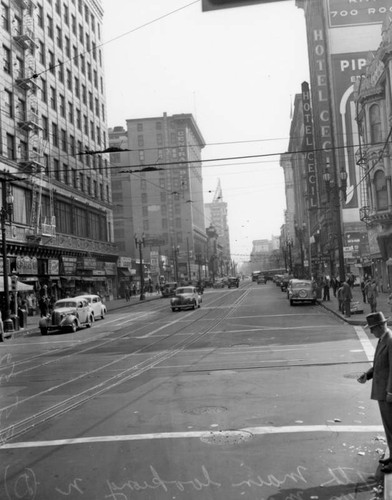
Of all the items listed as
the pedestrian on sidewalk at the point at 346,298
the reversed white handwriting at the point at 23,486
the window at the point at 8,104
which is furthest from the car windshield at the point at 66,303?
the reversed white handwriting at the point at 23,486

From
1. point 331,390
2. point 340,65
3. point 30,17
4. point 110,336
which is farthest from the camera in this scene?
point 340,65

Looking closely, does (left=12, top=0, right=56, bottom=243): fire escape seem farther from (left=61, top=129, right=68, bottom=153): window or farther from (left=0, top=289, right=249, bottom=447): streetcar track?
(left=0, top=289, right=249, bottom=447): streetcar track

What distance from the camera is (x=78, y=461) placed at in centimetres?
599

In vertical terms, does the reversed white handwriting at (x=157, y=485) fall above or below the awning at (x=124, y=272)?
below

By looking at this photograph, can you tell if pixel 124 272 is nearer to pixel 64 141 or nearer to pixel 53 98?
pixel 64 141

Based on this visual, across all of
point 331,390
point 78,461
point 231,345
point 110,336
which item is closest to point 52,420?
point 78,461

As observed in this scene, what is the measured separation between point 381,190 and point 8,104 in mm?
26868

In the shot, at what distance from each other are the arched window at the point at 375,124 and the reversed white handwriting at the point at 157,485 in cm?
3251

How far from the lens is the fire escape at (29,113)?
38.8m

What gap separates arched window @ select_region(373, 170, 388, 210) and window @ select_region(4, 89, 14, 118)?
25990 millimetres

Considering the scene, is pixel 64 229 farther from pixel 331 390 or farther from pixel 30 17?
pixel 331 390

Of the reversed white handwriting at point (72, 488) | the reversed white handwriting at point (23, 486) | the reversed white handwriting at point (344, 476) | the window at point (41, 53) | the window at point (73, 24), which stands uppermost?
the window at point (73, 24)

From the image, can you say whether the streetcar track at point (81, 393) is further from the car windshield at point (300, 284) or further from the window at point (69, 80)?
the window at point (69, 80)

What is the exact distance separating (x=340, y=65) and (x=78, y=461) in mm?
Answer: 56254
